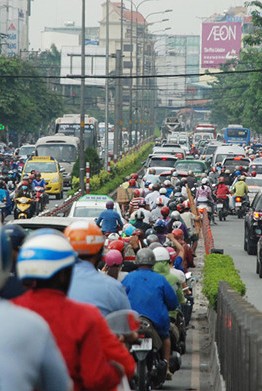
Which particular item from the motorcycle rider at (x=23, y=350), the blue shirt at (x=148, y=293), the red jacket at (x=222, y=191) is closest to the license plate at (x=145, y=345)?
the blue shirt at (x=148, y=293)

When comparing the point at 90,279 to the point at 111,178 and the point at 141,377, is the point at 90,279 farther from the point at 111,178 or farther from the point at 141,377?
the point at 111,178

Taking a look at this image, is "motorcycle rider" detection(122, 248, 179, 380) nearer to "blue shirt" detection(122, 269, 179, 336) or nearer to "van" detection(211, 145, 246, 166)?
"blue shirt" detection(122, 269, 179, 336)

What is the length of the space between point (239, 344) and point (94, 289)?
234cm

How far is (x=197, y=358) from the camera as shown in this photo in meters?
17.7

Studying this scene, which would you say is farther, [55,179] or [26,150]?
[26,150]

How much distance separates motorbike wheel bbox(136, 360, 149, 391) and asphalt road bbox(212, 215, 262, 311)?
9.59m

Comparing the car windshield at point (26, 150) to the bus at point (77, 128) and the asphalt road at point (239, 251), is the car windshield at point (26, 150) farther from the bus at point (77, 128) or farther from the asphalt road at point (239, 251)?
the asphalt road at point (239, 251)

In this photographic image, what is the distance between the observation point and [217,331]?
15.8 metres

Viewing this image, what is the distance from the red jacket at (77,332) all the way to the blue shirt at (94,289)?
5.54 feet

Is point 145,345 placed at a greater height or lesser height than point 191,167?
greater

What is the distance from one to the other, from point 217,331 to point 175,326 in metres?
0.68

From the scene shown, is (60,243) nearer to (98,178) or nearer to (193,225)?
(193,225)

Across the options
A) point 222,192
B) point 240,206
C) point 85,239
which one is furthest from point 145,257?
point 240,206

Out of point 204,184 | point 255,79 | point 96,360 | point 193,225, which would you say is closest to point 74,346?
point 96,360
